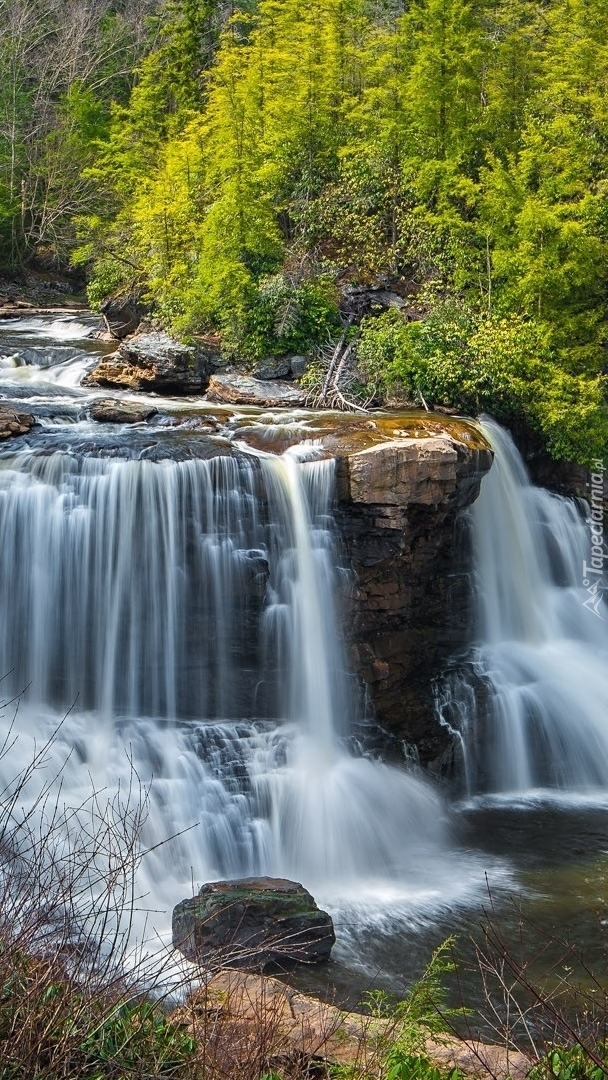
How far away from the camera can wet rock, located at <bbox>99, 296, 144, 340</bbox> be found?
20.5m

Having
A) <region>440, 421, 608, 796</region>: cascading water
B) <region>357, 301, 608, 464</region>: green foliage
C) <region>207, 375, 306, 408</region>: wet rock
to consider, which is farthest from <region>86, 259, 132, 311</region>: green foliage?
<region>440, 421, 608, 796</region>: cascading water

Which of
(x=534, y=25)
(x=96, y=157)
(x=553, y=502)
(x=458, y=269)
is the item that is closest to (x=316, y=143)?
(x=458, y=269)

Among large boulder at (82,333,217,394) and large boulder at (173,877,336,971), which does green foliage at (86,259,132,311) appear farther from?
large boulder at (173,877,336,971)

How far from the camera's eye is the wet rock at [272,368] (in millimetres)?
16328

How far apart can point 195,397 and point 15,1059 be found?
1303 cm

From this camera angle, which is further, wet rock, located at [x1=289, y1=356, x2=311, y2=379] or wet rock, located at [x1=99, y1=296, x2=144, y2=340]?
wet rock, located at [x1=99, y1=296, x2=144, y2=340]

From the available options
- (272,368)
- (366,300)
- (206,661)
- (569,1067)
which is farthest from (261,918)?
(366,300)

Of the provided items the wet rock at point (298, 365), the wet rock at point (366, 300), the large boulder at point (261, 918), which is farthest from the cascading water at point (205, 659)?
the wet rock at point (366, 300)

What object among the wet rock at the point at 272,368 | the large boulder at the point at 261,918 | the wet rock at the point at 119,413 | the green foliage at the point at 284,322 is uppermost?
the green foliage at the point at 284,322

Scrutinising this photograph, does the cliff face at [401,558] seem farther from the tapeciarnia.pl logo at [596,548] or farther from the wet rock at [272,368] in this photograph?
the wet rock at [272,368]

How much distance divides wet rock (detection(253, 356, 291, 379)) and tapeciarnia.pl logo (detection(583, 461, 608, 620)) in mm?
5361

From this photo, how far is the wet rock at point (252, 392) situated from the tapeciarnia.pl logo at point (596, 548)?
493cm

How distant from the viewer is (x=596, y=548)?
14.9 m

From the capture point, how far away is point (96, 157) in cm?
3017
